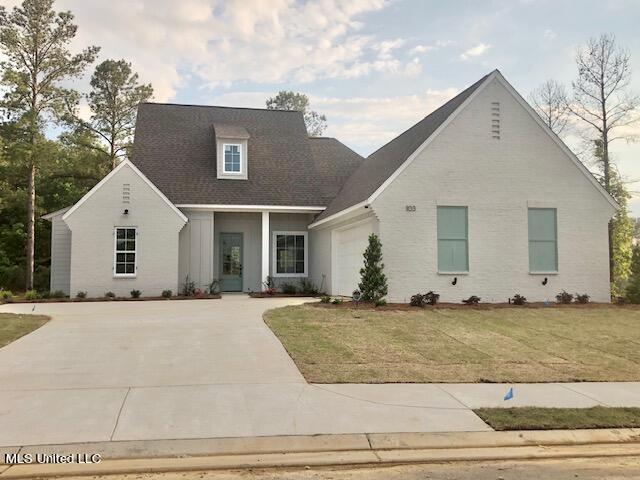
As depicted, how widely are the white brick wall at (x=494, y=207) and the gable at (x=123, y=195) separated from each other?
7834 millimetres

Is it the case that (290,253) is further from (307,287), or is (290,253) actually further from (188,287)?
(188,287)

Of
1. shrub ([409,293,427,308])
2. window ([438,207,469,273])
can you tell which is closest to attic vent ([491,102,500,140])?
window ([438,207,469,273])

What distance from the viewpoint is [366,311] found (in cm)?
1381

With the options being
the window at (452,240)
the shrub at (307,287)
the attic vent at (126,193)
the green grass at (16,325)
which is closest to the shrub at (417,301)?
the window at (452,240)

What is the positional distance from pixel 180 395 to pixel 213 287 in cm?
1390

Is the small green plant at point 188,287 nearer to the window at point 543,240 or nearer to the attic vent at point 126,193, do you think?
the attic vent at point 126,193

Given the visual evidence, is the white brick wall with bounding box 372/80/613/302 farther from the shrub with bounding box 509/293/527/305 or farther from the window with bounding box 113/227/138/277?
the window with bounding box 113/227/138/277

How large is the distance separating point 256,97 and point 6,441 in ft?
164

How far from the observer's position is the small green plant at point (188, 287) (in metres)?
19.4

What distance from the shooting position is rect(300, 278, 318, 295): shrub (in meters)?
20.8

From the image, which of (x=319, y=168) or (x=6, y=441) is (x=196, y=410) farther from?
(x=319, y=168)

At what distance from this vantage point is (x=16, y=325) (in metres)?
11.7

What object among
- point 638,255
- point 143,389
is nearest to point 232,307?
point 143,389

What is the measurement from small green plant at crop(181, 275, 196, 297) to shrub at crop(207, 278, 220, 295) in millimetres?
564
